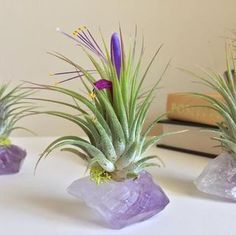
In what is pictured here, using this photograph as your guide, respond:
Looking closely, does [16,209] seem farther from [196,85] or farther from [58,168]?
[196,85]

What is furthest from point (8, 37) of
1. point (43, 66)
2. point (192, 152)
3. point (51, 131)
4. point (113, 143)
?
point (113, 143)

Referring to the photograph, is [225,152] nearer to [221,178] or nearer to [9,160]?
[221,178]

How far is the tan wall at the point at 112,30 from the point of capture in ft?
2.70

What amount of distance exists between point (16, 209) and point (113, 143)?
0.12 metres

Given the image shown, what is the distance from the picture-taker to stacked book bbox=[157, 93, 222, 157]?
0.57m

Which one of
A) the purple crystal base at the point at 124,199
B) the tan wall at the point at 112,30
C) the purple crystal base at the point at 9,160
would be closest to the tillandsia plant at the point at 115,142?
the purple crystal base at the point at 124,199

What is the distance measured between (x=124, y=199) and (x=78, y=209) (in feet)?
0.19

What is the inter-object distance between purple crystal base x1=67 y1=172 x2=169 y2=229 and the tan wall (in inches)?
19.6

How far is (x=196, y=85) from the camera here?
2.82 ft

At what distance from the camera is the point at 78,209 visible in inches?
14.4

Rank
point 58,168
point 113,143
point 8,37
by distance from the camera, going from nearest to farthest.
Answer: point 113,143
point 58,168
point 8,37

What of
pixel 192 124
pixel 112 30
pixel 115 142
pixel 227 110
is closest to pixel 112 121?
pixel 115 142

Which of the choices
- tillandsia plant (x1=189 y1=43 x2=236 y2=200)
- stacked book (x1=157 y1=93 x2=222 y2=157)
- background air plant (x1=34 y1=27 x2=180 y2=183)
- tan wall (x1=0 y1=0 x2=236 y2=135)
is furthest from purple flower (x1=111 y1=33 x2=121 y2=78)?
tan wall (x1=0 y1=0 x2=236 y2=135)

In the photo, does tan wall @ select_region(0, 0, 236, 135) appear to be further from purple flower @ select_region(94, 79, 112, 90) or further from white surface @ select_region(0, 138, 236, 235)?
purple flower @ select_region(94, 79, 112, 90)
